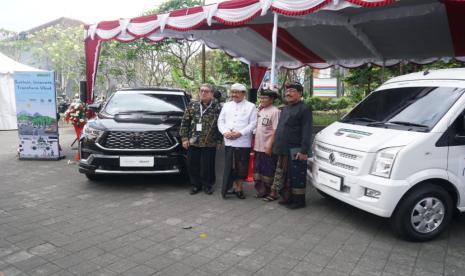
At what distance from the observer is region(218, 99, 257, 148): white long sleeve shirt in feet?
17.6

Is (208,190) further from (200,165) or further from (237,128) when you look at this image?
(237,128)

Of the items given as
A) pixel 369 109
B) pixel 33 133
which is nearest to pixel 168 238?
pixel 369 109

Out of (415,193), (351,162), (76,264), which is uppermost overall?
(351,162)

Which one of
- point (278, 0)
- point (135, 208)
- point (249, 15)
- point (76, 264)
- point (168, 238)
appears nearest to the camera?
point (76, 264)

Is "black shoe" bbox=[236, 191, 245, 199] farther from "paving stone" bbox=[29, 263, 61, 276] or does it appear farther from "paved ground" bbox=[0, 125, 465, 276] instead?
"paving stone" bbox=[29, 263, 61, 276]

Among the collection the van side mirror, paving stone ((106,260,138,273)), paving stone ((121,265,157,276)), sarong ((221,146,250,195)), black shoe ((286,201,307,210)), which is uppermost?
the van side mirror

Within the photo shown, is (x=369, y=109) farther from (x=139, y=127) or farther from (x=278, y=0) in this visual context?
(x=139, y=127)

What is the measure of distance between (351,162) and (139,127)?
3281 millimetres

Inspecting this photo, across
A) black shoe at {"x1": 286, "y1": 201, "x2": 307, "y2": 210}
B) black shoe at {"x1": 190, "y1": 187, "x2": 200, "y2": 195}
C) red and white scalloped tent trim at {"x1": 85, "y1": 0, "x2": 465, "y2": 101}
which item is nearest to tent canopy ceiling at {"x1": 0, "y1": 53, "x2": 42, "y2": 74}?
red and white scalloped tent trim at {"x1": 85, "y1": 0, "x2": 465, "y2": 101}

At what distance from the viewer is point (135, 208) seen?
5035 mm

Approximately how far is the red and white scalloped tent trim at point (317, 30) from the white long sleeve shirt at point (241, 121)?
6.30 feet

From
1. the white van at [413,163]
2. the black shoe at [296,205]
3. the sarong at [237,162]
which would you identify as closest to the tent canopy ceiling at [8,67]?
the sarong at [237,162]

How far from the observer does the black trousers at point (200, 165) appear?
5758mm

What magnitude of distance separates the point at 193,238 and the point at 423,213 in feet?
8.34
